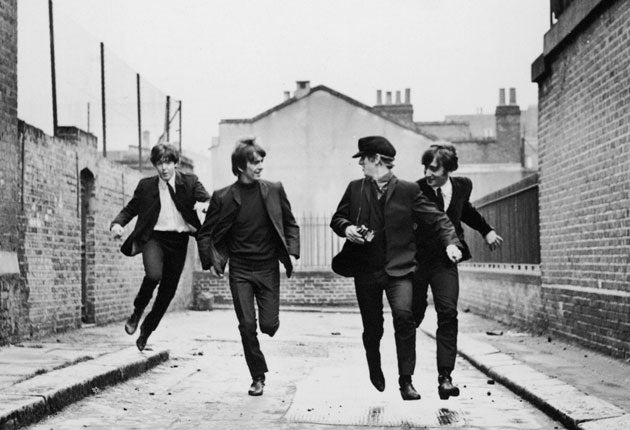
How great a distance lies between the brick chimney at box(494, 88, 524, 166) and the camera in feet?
138

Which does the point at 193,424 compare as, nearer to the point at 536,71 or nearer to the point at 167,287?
the point at 167,287

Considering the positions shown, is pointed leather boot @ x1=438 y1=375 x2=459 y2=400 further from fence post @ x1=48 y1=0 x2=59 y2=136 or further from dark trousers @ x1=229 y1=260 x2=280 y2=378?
fence post @ x1=48 y1=0 x2=59 y2=136

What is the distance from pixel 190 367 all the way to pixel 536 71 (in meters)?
6.12

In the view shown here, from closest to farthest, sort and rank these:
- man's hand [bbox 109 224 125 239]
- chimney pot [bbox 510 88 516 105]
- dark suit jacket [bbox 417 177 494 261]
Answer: dark suit jacket [bbox 417 177 494 261] < man's hand [bbox 109 224 125 239] < chimney pot [bbox 510 88 516 105]

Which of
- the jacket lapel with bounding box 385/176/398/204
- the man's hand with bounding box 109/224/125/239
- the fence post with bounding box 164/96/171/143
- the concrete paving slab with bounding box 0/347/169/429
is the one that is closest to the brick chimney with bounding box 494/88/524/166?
the fence post with bounding box 164/96/171/143

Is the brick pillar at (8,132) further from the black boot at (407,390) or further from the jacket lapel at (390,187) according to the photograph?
the black boot at (407,390)

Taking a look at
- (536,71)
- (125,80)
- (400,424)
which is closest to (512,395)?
(400,424)

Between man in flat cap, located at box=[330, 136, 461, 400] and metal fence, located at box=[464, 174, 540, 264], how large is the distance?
6.09 metres

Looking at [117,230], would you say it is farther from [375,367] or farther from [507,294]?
[507,294]

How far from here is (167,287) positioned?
8.12 metres

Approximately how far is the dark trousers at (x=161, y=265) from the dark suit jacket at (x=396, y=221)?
2.14 meters

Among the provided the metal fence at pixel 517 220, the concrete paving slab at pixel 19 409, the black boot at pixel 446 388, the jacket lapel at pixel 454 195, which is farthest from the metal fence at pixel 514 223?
the concrete paving slab at pixel 19 409

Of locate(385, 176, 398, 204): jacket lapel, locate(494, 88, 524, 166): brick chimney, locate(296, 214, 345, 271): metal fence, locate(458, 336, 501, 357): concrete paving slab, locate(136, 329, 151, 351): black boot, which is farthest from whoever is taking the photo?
locate(494, 88, 524, 166): brick chimney

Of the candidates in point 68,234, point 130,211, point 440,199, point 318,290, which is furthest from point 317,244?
point 440,199
